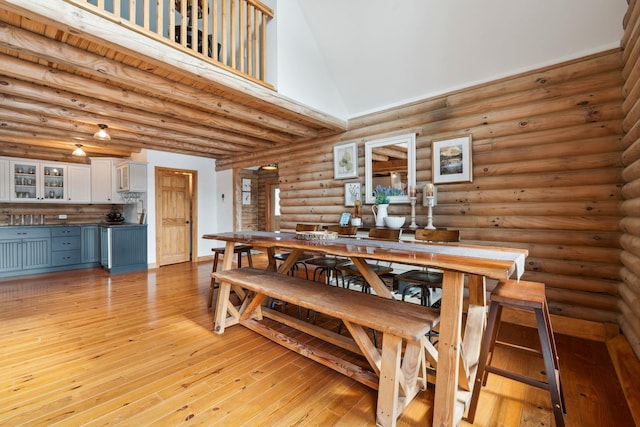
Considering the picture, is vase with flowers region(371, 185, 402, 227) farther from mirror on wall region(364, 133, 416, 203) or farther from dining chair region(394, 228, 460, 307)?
dining chair region(394, 228, 460, 307)

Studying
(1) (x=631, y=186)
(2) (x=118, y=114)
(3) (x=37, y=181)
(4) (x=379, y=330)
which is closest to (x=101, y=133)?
(2) (x=118, y=114)

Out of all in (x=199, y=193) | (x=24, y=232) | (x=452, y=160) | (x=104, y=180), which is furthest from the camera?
(x=199, y=193)

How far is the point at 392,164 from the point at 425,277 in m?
2.05

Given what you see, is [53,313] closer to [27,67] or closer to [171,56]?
[27,67]

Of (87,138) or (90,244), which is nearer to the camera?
(87,138)

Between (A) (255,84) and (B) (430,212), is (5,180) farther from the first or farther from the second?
(B) (430,212)

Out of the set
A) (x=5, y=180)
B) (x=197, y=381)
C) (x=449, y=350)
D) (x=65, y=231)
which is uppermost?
(x=5, y=180)

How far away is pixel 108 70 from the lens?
105 inches

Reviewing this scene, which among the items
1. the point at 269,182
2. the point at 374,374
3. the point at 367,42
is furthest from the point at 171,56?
the point at 269,182

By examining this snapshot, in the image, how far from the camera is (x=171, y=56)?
2600 millimetres

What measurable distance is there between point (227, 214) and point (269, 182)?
2.34m

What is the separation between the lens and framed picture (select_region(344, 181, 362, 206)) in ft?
14.5

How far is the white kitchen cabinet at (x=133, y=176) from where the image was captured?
5.59m

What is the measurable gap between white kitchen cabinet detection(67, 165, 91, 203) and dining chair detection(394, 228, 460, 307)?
639 centimetres
